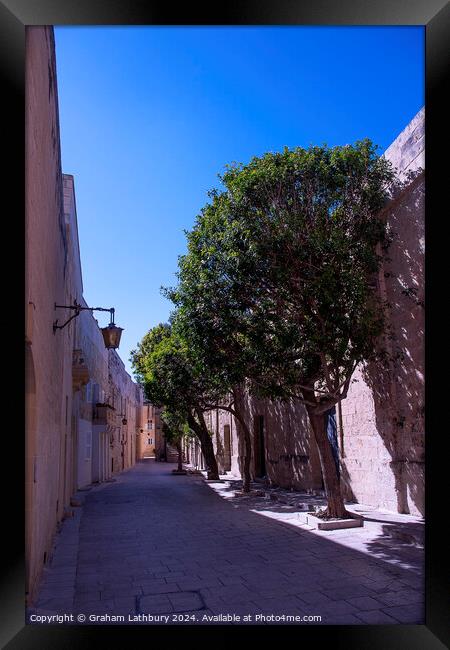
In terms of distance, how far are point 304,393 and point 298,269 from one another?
2267mm

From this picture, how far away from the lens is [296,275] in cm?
890

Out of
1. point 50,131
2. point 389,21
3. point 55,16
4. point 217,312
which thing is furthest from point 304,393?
point 55,16

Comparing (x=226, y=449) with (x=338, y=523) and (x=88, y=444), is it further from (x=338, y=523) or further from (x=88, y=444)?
(x=338, y=523)

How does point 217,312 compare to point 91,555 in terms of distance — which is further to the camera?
point 217,312

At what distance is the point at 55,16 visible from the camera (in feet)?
13.1

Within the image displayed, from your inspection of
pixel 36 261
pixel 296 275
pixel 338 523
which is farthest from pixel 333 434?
pixel 36 261

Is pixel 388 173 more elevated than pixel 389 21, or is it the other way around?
pixel 388 173

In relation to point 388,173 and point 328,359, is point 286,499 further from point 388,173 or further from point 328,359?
point 388,173

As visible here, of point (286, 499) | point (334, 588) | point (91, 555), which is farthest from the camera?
point (286, 499)

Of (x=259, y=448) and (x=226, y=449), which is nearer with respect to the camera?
(x=259, y=448)

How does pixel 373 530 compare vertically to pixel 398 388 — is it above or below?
below
